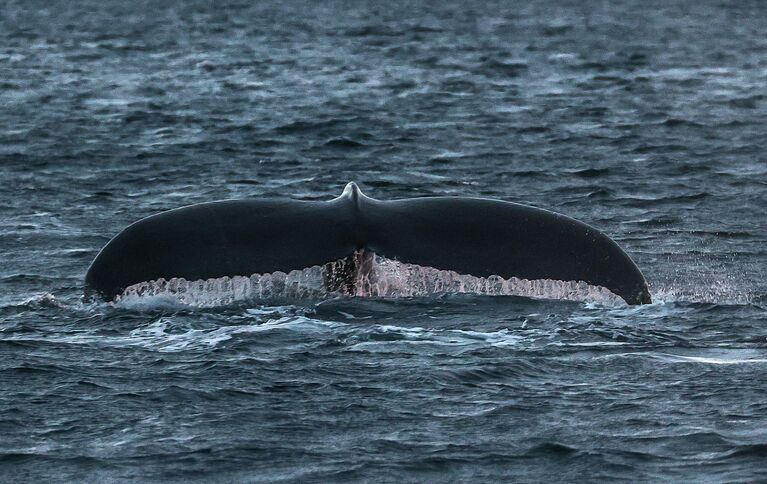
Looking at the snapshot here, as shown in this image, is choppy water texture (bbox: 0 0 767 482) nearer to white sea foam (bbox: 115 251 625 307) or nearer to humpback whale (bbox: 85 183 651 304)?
white sea foam (bbox: 115 251 625 307)

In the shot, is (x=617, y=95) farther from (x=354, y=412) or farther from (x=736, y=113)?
(x=354, y=412)

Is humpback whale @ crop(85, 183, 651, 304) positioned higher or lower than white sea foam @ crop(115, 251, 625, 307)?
higher

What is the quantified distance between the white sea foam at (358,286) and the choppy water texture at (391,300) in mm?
105

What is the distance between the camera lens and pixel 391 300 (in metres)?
10.2

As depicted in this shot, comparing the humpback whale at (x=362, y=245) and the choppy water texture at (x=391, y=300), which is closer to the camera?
the choppy water texture at (x=391, y=300)

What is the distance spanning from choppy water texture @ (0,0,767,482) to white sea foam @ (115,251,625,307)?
105 mm

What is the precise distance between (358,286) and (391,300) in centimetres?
34

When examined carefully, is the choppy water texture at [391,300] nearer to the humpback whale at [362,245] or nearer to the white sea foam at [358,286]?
the white sea foam at [358,286]

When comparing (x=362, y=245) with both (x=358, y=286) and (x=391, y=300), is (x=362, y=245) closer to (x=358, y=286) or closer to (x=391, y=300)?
(x=358, y=286)

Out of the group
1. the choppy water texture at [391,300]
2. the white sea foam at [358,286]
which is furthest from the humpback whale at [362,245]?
the choppy water texture at [391,300]

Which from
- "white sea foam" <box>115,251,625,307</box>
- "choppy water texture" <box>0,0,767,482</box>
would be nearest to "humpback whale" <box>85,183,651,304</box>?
"white sea foam" <box>115,251,625,307</box>

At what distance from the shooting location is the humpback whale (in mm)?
9203

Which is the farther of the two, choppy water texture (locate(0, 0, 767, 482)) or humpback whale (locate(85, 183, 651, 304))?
humpback whale (locate(85, 183, 651, 304))

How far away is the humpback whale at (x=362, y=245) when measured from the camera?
9.20 m
